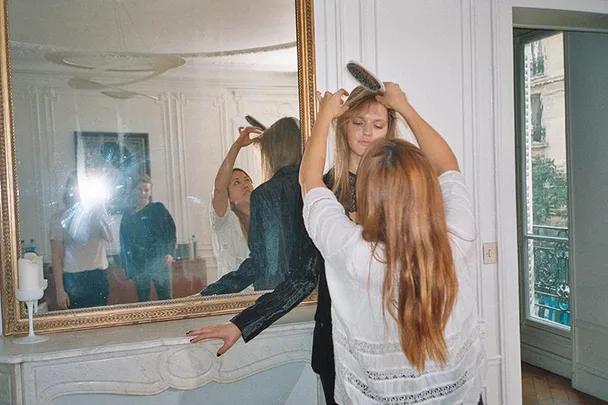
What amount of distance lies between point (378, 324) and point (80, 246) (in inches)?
44.4

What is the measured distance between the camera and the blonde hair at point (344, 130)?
2008 mm

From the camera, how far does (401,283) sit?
1.34 meters

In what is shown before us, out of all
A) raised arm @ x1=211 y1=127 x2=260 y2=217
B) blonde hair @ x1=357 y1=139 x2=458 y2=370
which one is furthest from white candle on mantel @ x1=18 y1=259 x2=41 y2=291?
blonde hair @ x1=357 y1=139 x2=458 y2=370

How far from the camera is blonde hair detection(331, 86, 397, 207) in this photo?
2.01m

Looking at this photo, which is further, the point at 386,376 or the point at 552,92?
the point at 552,92

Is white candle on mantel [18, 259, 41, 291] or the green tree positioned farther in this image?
the green tree

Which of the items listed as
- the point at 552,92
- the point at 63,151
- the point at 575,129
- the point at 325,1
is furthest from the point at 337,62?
the point at 552,92

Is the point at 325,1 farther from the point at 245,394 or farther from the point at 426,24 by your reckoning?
the point at 245,394

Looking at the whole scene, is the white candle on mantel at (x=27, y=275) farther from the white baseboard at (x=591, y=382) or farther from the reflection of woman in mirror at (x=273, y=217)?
the white baseboard at (x=591, y=382)

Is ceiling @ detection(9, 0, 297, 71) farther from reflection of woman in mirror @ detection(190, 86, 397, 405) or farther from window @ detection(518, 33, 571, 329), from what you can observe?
window @ detection(518, 33, 571, 329)

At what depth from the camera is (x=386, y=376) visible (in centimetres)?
143

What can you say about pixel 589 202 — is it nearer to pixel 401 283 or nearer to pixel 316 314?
pixel 316 314

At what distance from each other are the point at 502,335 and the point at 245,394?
1.13 m

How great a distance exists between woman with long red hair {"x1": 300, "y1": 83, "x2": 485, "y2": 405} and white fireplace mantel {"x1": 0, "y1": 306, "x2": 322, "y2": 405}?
59 cm
